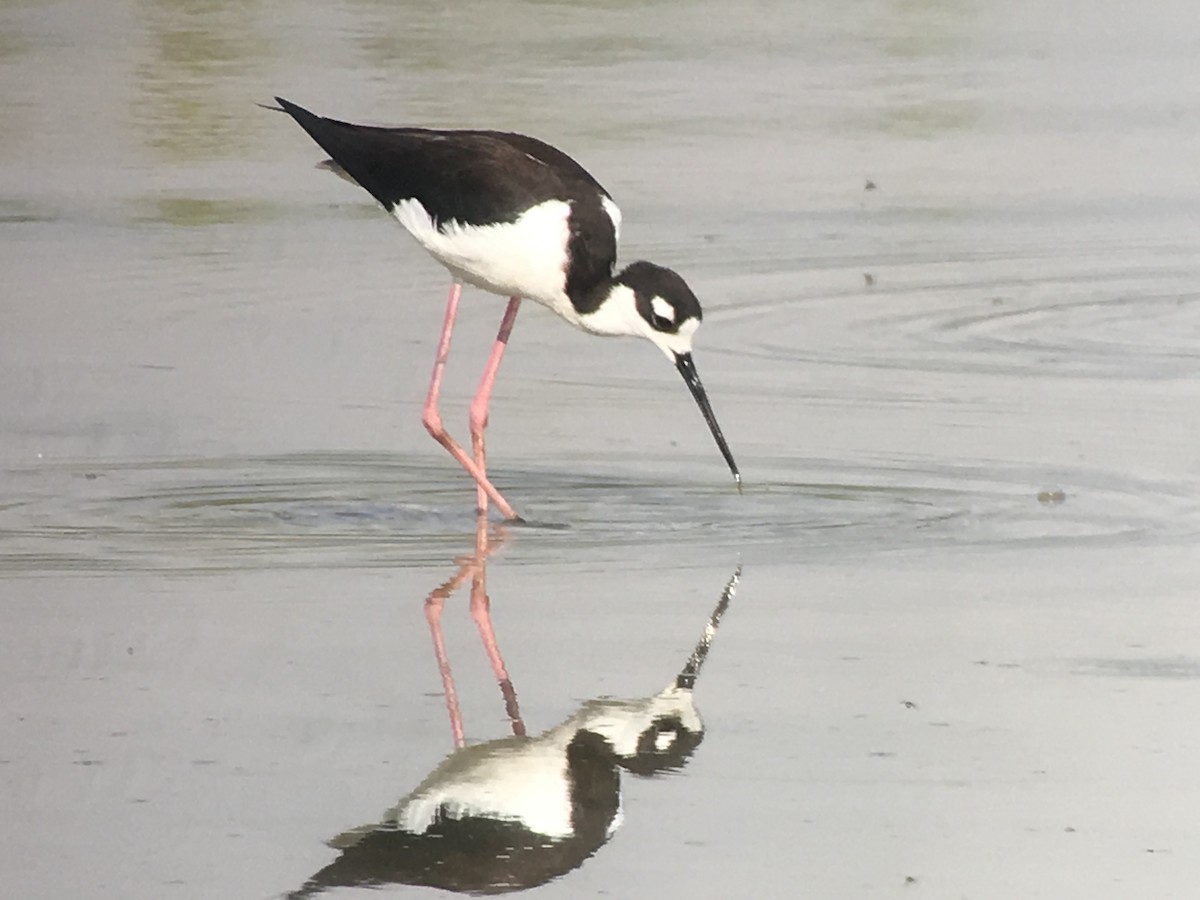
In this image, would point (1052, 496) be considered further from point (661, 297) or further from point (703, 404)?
point (661, 297)

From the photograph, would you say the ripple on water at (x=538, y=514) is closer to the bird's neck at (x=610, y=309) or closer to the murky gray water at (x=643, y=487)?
the murky gray water at (x=643, y=487)

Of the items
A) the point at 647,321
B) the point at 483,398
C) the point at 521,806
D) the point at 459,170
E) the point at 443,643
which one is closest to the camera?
the point at 521,806

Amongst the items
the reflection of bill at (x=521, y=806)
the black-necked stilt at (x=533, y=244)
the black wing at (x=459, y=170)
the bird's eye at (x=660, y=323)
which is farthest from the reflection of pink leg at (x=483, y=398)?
the reflection of bill at (x=521, y=806)

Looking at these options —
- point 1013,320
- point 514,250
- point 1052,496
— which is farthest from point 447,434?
point 1013,320

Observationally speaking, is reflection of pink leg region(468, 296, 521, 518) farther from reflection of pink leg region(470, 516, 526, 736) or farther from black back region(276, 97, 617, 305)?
reflection of pink leg region(470, 516, 526, 736)

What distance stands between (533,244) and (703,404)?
2.19ft

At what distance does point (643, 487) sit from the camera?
7.77 metres

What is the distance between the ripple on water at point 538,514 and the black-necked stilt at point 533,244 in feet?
0.62

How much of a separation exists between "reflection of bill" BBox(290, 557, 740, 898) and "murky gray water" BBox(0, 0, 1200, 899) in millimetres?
48

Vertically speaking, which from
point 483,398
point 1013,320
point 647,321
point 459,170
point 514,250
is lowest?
point 1013,320

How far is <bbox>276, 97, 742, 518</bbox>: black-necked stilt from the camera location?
7.97 meters

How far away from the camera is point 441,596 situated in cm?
670

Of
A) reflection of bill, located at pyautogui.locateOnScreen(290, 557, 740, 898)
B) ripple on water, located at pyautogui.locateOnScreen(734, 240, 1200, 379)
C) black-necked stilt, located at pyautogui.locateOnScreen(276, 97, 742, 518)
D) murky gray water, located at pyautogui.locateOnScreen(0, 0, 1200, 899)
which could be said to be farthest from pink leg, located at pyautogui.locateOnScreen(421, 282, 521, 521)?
reflection of bill, located at pyautogui.locateOnScreen(290, 557, 740, 898)

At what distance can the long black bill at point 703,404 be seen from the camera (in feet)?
25.5
